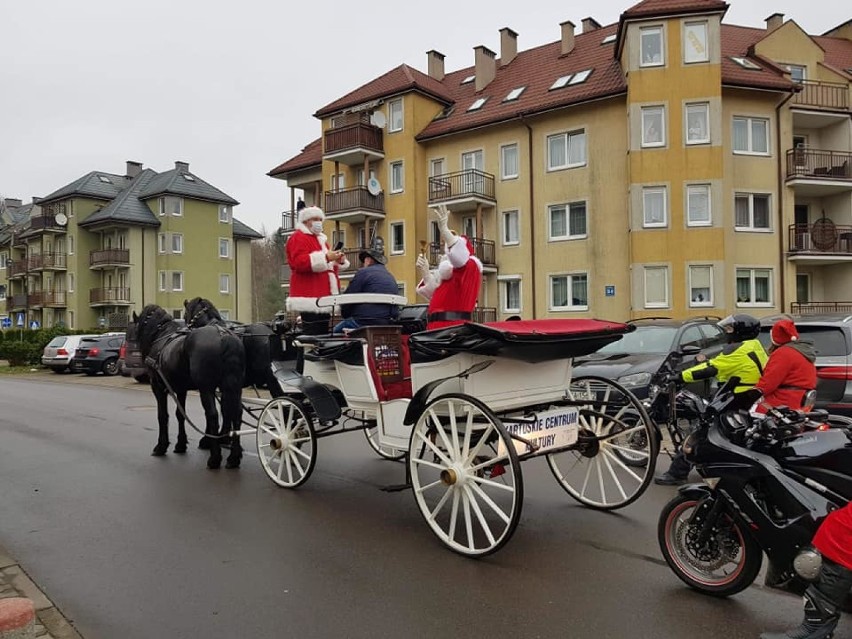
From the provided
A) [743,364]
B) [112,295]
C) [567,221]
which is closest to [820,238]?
[567,221]

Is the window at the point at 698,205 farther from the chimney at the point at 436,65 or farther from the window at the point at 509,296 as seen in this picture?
the chimney at the point at 436,65

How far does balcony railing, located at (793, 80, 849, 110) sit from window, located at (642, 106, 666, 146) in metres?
7.08

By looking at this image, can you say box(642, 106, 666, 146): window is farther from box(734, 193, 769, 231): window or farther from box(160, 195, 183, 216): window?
box(160, 195, 183, 216): window

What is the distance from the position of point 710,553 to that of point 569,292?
23592 millimetres

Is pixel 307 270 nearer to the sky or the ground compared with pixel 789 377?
nearer to the sky

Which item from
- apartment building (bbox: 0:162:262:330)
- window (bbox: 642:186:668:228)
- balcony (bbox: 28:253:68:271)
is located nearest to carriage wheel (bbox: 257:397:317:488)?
window (bbox: 642:186:668:228)

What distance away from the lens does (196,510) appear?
6.21 m

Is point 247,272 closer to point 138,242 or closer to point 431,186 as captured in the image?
point 138,242

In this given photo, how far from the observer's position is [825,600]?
Result: 10.5 feet

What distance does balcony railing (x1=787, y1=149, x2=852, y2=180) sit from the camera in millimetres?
25969

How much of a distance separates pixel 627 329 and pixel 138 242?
168 ft

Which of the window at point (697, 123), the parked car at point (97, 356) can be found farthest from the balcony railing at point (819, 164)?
the parked car at point (97, 356)

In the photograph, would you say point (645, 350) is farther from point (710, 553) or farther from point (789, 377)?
point (710, 553)

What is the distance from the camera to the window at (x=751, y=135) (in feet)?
84.2
